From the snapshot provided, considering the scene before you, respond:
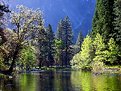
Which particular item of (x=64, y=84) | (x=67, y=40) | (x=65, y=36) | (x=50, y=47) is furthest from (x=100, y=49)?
(x=65, y=36)

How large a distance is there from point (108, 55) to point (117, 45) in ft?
9.62

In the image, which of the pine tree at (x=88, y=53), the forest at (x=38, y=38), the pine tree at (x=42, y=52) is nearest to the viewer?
the forest at (x=38, y=38)

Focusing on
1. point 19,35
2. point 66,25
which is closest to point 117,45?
point 19,35

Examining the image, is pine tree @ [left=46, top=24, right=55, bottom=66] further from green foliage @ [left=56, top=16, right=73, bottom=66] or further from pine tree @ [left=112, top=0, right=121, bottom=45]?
pine tree @ [left=112, top=0, right=121, bottom=45]

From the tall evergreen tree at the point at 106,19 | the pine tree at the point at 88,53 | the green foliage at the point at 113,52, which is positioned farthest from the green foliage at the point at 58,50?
the green foliage at the point at 113,52

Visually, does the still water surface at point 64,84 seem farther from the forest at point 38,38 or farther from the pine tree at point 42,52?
the pine tree at point 42,52

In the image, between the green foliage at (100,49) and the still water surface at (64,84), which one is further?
the green foliage at (100,49)

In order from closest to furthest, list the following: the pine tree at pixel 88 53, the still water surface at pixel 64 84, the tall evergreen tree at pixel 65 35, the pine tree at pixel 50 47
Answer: the still water surface at pixel 64 84 < the pine tree at pixel 88 53 < the pine tree at pixel 50 47 < the tall evergreen tree at pixel 65 35

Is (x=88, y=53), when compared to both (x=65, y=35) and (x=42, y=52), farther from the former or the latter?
(x=65, y=35)

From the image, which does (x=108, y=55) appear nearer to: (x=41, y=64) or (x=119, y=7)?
(x=119, y=7)

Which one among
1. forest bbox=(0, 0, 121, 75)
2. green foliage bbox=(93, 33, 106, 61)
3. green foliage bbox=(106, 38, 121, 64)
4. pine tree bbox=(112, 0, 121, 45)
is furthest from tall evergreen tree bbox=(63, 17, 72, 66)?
green foliage bbox=(106, 38, 121, 64)

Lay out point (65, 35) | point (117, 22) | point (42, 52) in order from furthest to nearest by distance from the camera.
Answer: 1. point (65, 35)
2. point (42, 52)
3. point (117, 22)

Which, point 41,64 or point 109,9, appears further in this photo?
point 41,64

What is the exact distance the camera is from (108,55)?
247 feet
